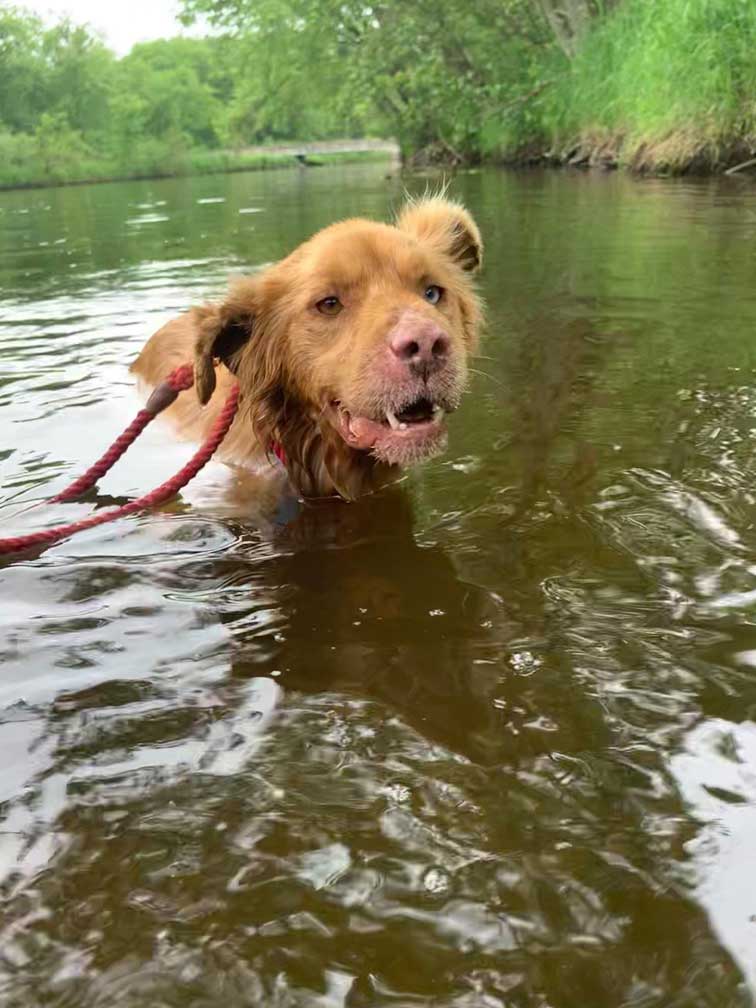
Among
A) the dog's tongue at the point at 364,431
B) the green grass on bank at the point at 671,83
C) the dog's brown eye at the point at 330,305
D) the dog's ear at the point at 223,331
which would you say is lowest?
the dog's tongue at the point at 364,431

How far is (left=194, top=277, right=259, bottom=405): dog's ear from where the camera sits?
148 inches

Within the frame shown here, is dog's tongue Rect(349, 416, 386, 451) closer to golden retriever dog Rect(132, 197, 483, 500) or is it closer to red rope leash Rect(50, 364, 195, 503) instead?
golden retriever dog Rect(132, 197, 483, 500)

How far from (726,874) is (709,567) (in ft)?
4.77

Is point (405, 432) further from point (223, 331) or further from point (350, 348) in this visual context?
point (223, 331)

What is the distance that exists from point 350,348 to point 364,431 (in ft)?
1.08

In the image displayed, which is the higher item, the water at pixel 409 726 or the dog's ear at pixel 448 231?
the dog's ear at pixel 448 231

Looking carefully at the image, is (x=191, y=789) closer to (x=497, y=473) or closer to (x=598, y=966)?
(x=598, y=966)

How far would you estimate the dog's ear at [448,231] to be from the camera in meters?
4.29

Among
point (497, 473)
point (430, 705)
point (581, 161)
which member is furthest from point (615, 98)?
point (430, 705)

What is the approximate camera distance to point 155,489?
4.09 metres

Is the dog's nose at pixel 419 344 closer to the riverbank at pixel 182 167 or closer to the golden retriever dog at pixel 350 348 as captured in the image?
the golden retriever dog at pixel 350 348

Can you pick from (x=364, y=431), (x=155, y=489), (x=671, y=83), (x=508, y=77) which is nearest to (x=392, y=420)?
(x=364, y=431)

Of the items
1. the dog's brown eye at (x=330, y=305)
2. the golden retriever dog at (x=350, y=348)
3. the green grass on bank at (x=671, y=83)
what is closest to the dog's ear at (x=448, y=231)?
the golden retriever dog at (x=350, y=348)

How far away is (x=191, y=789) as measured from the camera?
206 cm
